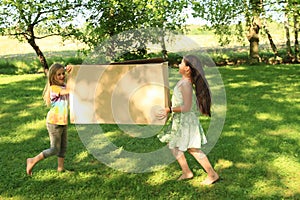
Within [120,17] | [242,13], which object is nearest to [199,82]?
[120,17]

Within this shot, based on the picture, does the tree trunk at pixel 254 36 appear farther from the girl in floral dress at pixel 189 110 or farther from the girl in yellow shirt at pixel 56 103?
the girl in yellow shirt at pixel 56 103

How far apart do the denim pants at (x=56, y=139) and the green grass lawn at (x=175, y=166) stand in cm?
34

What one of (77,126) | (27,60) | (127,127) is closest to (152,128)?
(127,127)

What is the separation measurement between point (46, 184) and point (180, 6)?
9006 millimetres

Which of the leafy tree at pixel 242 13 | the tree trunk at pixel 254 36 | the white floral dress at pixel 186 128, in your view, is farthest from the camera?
the tree trunk at pixel 254 36

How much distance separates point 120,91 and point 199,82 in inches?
56.6

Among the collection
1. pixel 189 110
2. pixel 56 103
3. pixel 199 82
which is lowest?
pixel 189 110

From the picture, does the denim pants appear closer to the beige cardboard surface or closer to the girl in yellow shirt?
the girl in yellow shirt

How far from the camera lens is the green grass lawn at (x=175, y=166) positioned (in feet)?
15.6

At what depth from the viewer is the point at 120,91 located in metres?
5.80

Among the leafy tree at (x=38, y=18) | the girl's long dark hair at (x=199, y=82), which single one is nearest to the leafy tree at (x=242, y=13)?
the leafy tree at (x=38, y=18)

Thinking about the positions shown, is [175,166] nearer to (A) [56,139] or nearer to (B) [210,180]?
(B) [210,180]

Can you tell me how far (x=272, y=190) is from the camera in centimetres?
475

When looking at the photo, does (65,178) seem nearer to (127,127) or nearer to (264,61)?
(127,127)
